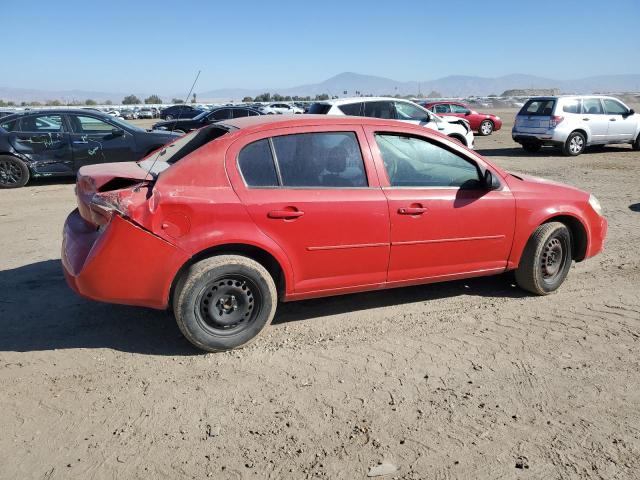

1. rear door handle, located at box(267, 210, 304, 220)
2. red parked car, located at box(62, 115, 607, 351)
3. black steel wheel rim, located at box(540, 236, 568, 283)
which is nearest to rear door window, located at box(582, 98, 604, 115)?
black steel wheel rim, located at box(540, 236, 568, 283)

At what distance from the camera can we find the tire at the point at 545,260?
191 inches

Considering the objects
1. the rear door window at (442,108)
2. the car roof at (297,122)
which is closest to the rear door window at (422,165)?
the car roof at (297,122)

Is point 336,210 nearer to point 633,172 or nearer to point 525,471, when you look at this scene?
point 525,471

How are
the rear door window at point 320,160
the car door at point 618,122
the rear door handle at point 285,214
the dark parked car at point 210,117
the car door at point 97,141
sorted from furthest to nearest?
the dark parked car at point 210,117 → the car door at point 618,122 → the car door at point 97,141 → the rear door window at point 320,160 → the rear door handle at point 285,214

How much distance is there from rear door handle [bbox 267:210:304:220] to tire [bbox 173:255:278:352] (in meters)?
0.36

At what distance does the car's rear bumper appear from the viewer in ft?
11.8

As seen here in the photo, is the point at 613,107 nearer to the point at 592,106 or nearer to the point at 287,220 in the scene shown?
the point at 592,106

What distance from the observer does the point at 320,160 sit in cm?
417

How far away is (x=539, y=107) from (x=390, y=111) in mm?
5043

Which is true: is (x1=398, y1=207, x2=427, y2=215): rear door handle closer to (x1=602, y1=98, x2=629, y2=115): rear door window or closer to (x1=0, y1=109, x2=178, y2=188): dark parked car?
(x1=0, y1=109, x2=178, y2=188): dark parked car

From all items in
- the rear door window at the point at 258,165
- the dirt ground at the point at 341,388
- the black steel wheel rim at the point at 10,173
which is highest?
the rear door window at the point at 258,165

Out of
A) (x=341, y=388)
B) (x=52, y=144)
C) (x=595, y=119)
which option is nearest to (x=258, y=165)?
(x=341, y=388)

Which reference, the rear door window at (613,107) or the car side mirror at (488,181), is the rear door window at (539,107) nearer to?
the rear door window at (613,107)

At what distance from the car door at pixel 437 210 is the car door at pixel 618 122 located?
1416cm
